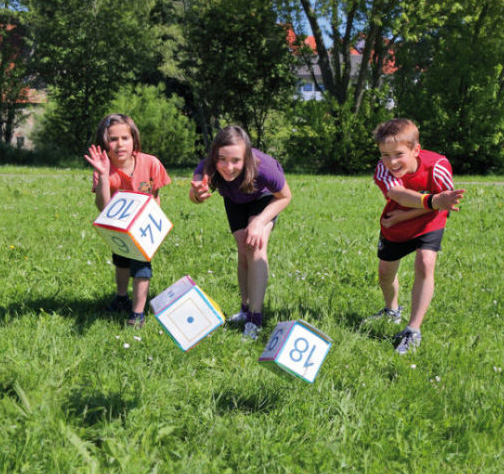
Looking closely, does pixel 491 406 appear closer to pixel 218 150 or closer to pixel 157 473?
pixel 157 473

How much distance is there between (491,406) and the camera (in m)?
2.68

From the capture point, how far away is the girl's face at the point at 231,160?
3.40 meters

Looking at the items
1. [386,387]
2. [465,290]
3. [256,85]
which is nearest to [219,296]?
[386,387]

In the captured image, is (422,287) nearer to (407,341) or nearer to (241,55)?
(407,341)

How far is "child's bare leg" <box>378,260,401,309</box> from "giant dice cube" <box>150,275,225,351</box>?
1.88m

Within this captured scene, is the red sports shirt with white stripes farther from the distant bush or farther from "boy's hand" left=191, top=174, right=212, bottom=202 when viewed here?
the distant bush

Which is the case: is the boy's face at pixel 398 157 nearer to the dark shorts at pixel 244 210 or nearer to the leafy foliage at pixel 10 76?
the dark shorts at pixel 244 210

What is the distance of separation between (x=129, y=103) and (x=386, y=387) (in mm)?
22672

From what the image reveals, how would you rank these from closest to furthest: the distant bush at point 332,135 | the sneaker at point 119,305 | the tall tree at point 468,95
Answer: the sneaker at point 119,305
the distant bush at point 332,135
the tall tree at point 468,95

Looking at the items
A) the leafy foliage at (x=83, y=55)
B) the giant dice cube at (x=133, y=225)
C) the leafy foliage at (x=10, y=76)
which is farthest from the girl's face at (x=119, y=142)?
the leafy foliage at (x=10, y=76)

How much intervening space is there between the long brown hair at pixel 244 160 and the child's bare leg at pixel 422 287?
Result: 4.13 feet

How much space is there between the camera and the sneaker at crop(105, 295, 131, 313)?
158 inches

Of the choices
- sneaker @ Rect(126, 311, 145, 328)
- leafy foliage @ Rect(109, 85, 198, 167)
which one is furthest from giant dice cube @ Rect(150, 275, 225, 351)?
leafy foliage @ Rect(109, 85, 198, 167)

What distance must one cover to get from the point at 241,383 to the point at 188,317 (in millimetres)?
614
